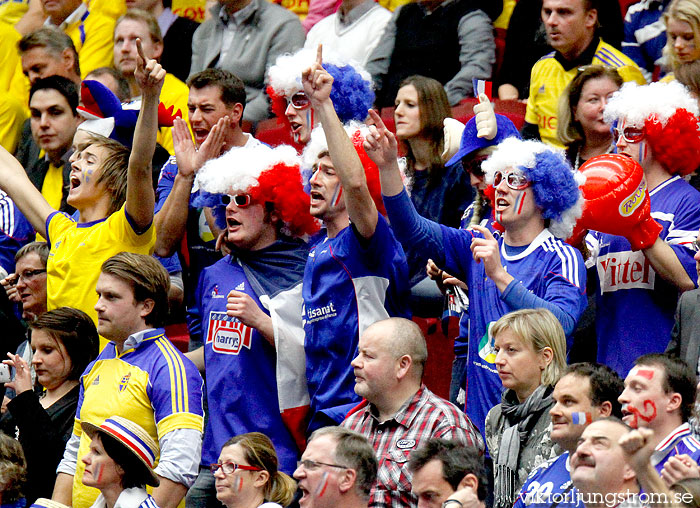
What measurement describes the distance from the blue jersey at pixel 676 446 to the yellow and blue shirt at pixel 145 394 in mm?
1971

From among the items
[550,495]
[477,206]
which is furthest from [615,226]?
[550,495]

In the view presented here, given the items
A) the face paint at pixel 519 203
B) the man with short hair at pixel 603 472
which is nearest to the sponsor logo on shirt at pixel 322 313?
the face paint at pixel 519 203

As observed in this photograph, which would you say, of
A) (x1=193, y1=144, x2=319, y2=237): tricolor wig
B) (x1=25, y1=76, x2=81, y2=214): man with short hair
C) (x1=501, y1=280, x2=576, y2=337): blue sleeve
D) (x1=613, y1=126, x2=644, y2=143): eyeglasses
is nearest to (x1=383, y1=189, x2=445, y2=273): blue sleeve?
(x1=501, y1=280, x2=576, y2=337): blue sleeve

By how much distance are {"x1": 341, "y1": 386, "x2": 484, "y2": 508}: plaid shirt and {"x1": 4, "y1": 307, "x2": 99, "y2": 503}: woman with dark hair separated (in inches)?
64.0

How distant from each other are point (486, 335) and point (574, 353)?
1.30m

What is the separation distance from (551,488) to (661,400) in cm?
54

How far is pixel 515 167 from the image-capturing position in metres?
5.82

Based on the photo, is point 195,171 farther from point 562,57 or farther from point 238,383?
point 562,57

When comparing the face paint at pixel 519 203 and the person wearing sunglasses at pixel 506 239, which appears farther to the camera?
the face paint at pixel 519 203

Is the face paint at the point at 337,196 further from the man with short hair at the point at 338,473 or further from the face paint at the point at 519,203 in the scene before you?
the man with short hair at the point at 338,473

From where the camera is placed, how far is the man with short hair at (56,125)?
8438 millimetres

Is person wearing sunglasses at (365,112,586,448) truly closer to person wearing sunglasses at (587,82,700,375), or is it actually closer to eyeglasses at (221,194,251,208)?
person wearing sunglasses at (587,82,700,375)

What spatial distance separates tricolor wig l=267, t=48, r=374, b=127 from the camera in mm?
6910

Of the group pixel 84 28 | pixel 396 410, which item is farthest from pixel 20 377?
pixel 84 28
